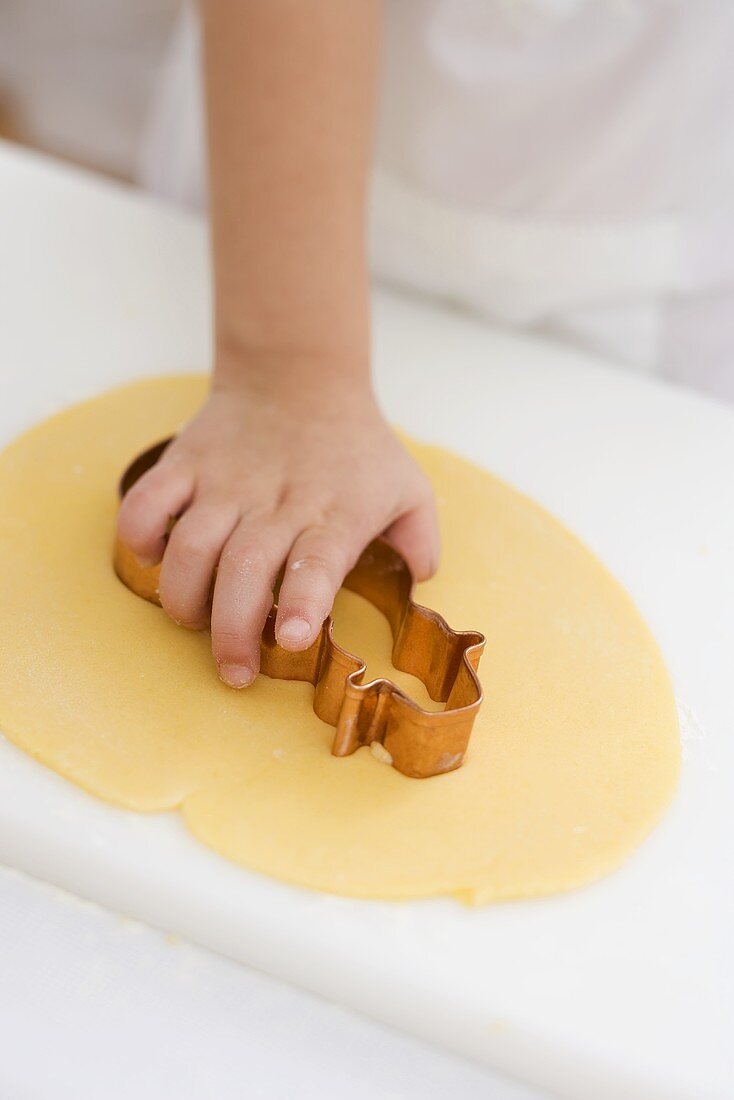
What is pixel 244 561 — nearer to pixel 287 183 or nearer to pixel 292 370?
pixel 292 370

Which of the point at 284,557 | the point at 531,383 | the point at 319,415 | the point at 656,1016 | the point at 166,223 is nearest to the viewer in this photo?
the point at 656,1016

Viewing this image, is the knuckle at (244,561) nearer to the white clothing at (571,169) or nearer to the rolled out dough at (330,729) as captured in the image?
the rolled out dough at (330,729)

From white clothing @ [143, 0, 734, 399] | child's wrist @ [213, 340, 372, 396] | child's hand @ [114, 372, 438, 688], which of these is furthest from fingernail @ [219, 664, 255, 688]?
white clothing @ [143, 0, 734, 399]

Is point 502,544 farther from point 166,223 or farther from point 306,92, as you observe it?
point 166,223

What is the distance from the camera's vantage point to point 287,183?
2.92ft

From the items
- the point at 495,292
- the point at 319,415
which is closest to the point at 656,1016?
the point at 319,415

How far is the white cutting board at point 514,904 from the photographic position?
0.60m

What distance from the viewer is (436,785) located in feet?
2.21

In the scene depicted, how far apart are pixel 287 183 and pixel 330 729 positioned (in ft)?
1.54

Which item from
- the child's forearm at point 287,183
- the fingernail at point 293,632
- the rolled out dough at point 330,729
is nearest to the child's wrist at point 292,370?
the child's forearm at point 287,183

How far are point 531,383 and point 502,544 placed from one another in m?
0.28

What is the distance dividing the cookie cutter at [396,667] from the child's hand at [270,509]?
0.02 m

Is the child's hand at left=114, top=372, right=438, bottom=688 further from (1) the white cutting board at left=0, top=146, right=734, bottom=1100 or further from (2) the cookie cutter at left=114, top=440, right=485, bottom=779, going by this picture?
(1) the white cutting board at left=0, top=146, right=734, bottom=1100

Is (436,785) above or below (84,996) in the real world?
above
